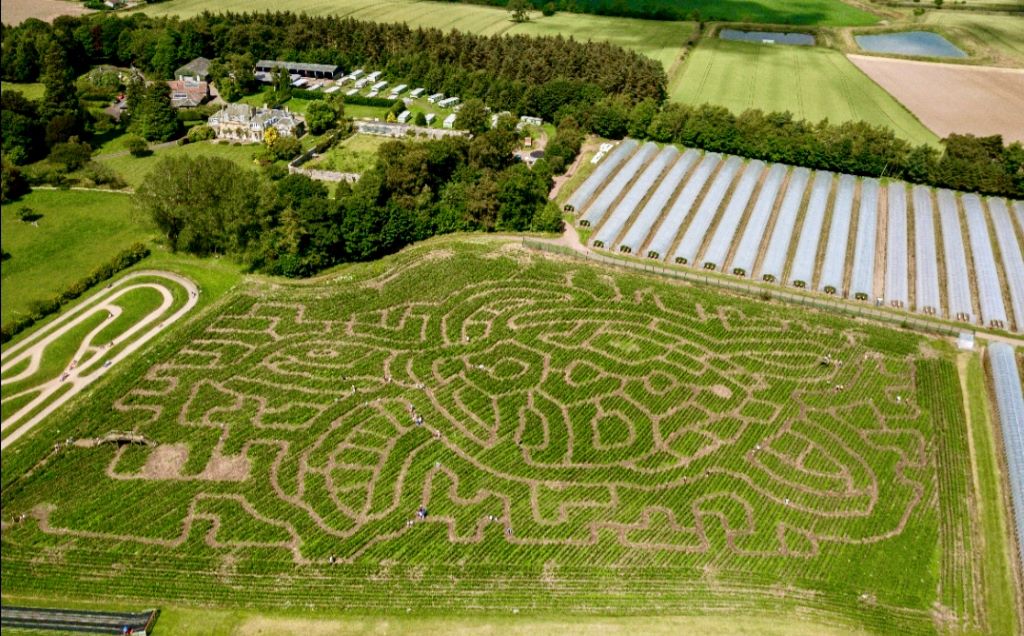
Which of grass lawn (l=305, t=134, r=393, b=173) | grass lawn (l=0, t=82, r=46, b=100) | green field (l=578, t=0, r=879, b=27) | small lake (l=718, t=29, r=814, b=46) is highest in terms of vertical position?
green field (l=578, t=0, r=879, b=27)

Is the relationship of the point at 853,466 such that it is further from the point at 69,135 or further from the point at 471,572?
the point at 69,135

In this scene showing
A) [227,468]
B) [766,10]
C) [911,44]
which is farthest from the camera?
[766,10]

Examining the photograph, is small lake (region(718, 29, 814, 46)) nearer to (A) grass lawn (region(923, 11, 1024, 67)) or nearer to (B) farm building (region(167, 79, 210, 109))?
(A) grass lawn (region(923, 11, 1024, 67))

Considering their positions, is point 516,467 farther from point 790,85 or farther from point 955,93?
point 955,93

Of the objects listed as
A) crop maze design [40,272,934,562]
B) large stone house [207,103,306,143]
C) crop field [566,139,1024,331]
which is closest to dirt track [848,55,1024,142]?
crop field [566,139,1024,331]

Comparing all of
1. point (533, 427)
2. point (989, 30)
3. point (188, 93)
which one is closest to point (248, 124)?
point (188, 93)

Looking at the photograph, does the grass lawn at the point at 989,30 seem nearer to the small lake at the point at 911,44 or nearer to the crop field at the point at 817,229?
the small lake at the point at 911,44

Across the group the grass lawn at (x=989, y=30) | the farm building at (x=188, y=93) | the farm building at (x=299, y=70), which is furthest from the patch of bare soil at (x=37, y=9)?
the grass lawn at (x=989, y=30)
